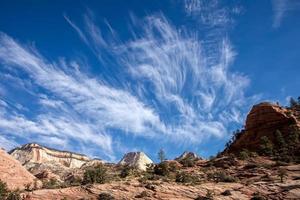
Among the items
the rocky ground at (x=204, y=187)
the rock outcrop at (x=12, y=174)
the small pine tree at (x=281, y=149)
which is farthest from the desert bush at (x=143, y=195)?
the rock outcrop at (x=12, y=174)

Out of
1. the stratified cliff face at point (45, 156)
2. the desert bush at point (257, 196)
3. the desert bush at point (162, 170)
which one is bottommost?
the desert bush at point (257, 196)

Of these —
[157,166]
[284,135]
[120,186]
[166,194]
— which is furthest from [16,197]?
[284,135]

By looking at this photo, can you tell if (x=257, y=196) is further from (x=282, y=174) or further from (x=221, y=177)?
(x=221, y=177)

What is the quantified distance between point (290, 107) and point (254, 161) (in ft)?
87.8

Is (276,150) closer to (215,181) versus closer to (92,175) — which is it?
(215,181)

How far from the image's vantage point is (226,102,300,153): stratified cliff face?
64.3 m

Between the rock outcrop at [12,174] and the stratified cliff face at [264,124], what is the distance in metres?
38.5

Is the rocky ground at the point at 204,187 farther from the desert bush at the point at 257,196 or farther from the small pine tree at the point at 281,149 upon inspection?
the small pine tree at the point at 281,149

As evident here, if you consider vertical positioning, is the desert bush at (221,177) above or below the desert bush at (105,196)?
above

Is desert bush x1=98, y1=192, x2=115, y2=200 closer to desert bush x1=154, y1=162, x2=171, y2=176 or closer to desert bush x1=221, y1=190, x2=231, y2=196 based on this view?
desert bush x1=221, y1=190, x2=231, y2=196

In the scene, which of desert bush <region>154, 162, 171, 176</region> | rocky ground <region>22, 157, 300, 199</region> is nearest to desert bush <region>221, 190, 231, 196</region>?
rocky ground <region>22, 157, 300, 199</region>

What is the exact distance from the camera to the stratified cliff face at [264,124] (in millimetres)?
64312

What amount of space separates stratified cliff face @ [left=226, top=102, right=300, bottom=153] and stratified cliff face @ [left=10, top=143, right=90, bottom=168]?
109 metres

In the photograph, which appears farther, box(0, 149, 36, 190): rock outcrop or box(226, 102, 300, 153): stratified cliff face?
box(226, 102, 300, 153): stratified cliff face
